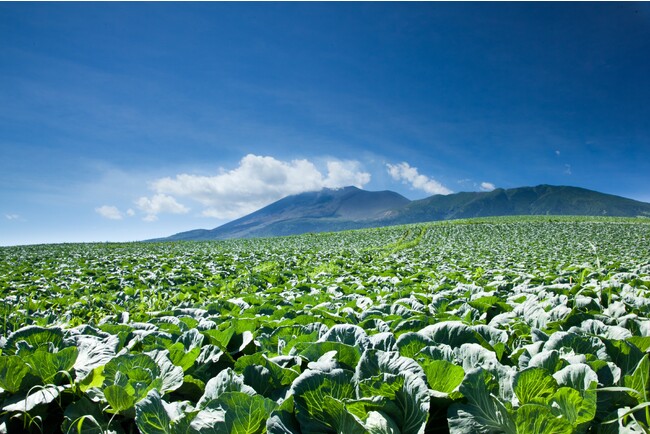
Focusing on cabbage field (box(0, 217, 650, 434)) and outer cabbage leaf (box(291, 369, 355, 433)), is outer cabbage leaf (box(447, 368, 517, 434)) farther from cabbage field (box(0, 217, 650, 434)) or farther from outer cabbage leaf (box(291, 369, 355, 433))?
outer cabbage leaf (box(291, 369, 355, 433))

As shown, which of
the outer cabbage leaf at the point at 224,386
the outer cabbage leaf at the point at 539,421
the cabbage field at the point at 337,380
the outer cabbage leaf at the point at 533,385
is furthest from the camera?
the outer cabbage leaf at the point at 224,386

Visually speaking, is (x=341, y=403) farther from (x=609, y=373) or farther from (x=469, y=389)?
(x=609, y=373)

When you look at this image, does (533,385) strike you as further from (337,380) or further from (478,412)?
(337,380)

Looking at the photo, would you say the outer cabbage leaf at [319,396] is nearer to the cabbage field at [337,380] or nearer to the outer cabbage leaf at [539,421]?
the cabbage field at [337,380]

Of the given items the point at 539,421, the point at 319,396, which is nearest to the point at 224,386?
the point at 319,396

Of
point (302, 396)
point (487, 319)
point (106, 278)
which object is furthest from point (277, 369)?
point (106, 278)

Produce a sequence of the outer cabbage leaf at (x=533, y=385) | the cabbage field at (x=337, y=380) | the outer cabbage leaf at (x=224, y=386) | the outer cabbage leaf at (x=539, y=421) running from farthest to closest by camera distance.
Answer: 1. the outer cabbage leaf at (x=224, y=386)
2. the outer cabbage leaf at (x=533, y=385)
3. the cabbage field at (x=337, y=380)
4. the outer cabbage leaf at (x=539, y=421)

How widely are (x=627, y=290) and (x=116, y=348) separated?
19.4 feet

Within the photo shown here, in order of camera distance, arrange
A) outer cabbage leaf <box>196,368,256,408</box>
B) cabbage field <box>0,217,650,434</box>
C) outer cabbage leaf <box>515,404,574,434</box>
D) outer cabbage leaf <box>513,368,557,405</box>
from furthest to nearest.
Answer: outer cabbage leaf <box>196,368,256,408</box> < outer cabbage leaf <box>513,368,557,405</box> < cabbage field <box>0,217,650,434</box> < outer cabbage leaf <box>515,404,574,434</box>

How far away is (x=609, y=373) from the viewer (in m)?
1.74

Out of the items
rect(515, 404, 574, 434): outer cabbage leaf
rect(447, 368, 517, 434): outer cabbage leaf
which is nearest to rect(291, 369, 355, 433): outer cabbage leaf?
rect(447, 368, 517, 434): outer cabbage leaf

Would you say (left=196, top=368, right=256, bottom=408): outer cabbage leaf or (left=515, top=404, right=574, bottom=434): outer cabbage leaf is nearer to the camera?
(left=515, top=404, right=574, bottom=434): outer cabbage leaf

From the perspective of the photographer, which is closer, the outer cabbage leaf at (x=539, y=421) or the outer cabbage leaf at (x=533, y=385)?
the outer cabbage leaf at (x=539, y=421)

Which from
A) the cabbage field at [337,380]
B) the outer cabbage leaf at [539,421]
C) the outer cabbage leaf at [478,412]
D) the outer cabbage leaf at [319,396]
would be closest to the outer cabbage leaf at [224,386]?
the cabbage field at [337,380]
